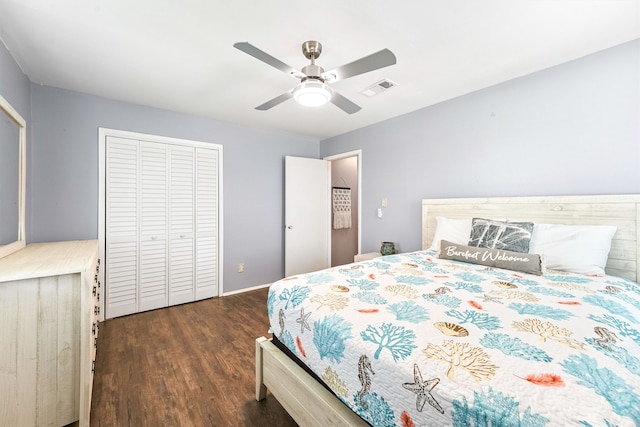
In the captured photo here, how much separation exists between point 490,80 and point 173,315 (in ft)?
12.6

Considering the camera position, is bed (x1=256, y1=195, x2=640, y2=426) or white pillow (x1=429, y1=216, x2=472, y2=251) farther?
white pillow (x1=429, y1=216, x2=472, y2=251)

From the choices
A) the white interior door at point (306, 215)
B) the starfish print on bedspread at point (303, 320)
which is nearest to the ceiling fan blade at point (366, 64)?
the starfish print on bedspread at point (303, 320)

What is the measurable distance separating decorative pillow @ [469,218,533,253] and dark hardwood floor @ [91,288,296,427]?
180 cm

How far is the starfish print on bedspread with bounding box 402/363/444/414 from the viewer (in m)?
0.75

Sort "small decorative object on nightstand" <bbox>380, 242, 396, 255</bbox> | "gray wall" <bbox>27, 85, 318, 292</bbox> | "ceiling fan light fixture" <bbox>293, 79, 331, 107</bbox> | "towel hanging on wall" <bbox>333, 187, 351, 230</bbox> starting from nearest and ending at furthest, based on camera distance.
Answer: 1. "ceiling fan light fixture" <bbox>293, 79, 331, 107</bbox>
2. "gray wall" <bbox>27, 85, 318, 292</bbox>
3. "small decorative object on nightstand" <bbox>380, 242, 396, 255</bbox>
4. "towel hanging on wall" <bbox>333, 187, 351, 230</bbox>

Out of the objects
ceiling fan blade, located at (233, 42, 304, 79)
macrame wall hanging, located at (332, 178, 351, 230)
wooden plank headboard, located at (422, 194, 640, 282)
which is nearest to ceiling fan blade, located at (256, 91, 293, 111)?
ceiling fan blade, located at (233, 42, 304, 79)

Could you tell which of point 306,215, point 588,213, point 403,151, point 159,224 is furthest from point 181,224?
point 588,213

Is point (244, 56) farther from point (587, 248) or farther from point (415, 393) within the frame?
point (587, 248)

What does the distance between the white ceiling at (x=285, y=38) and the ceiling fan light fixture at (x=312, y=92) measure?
0.32m

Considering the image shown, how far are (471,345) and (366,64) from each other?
1.47m

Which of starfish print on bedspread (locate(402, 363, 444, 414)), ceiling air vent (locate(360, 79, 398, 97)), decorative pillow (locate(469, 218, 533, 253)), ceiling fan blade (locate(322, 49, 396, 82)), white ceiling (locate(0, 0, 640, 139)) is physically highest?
ceiling air vent (locate(360, 79, 398, 97))

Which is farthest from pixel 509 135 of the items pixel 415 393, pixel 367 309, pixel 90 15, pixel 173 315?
pixel 173 315

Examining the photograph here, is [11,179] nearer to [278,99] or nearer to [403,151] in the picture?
[278,99]

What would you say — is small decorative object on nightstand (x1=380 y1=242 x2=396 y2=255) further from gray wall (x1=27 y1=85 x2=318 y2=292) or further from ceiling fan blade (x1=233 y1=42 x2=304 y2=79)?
ceiling fan blade (x1=233 y1=42 x2=304 y2=79)
